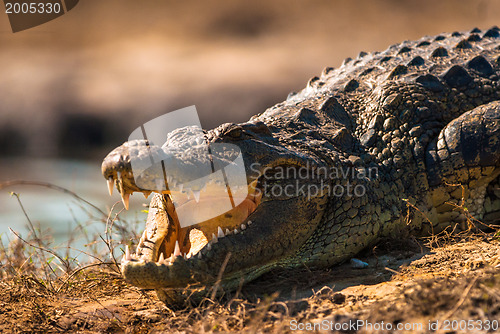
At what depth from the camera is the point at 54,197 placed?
905 centimetres

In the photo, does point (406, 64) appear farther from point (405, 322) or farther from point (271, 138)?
point (405, 322)

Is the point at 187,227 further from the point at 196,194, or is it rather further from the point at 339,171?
the point at 339,171

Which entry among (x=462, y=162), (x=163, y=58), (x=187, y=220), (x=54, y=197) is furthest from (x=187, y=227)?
(x=163, y=58)

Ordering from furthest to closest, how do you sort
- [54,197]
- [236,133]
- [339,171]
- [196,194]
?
1. [54,197]
2. [339,171]
3. [236,133]
4. [196,194]

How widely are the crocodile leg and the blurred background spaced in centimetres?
768

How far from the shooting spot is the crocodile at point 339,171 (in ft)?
9.70

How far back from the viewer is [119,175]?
2.85 m

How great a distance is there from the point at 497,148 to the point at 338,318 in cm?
226

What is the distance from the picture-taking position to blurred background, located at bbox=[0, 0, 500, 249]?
38.5 ft

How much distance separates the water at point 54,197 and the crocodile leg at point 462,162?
3.81 m

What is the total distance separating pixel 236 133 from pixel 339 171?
0.85m

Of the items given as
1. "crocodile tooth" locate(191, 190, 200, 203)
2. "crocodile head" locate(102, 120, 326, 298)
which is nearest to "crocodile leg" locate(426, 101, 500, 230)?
"crocodile head" locate(102, 120, 326, 298)

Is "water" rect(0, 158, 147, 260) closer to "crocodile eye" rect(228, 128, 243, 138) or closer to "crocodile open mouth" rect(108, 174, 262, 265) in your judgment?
"crocodile open mouth" rect(108, 174, 262, 265)

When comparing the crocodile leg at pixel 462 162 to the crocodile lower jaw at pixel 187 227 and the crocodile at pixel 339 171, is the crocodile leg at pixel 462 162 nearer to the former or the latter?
the crocodile at pixel 339 171
